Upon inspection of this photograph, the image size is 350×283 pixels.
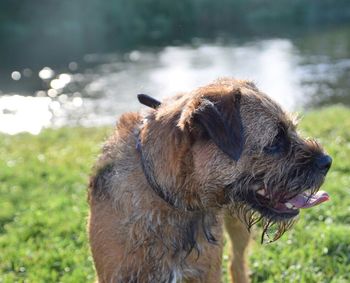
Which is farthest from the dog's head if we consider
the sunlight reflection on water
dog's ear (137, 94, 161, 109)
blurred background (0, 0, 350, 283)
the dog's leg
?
the sunlight reflection on water

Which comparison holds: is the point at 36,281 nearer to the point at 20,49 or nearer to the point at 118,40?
the point at 20,49

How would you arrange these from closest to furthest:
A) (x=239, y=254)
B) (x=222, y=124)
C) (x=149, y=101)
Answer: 1. (x=222, y=124)
2. (x=149, y=101)
3. (x=239, y=254)

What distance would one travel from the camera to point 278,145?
11.5ft

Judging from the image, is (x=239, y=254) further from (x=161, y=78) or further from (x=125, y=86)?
(x=161, y=78)

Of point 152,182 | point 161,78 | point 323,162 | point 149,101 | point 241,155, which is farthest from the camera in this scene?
point 161,78

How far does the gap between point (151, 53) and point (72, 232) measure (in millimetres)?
28115

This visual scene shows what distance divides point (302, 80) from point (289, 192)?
21547 mm

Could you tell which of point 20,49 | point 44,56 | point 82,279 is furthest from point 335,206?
point 20,49

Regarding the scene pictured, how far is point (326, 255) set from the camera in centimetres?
539

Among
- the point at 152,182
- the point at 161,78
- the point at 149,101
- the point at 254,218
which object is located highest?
the point at 149,101

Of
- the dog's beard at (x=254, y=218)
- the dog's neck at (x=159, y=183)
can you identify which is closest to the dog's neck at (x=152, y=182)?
the dog's neck at (x=159, y=183)

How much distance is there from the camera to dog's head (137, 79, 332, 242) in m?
3.41

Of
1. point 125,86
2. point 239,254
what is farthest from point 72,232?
point 125,86

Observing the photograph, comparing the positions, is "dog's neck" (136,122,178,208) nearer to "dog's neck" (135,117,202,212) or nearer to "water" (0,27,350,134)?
"dog's neck" (135,117,202,212)
